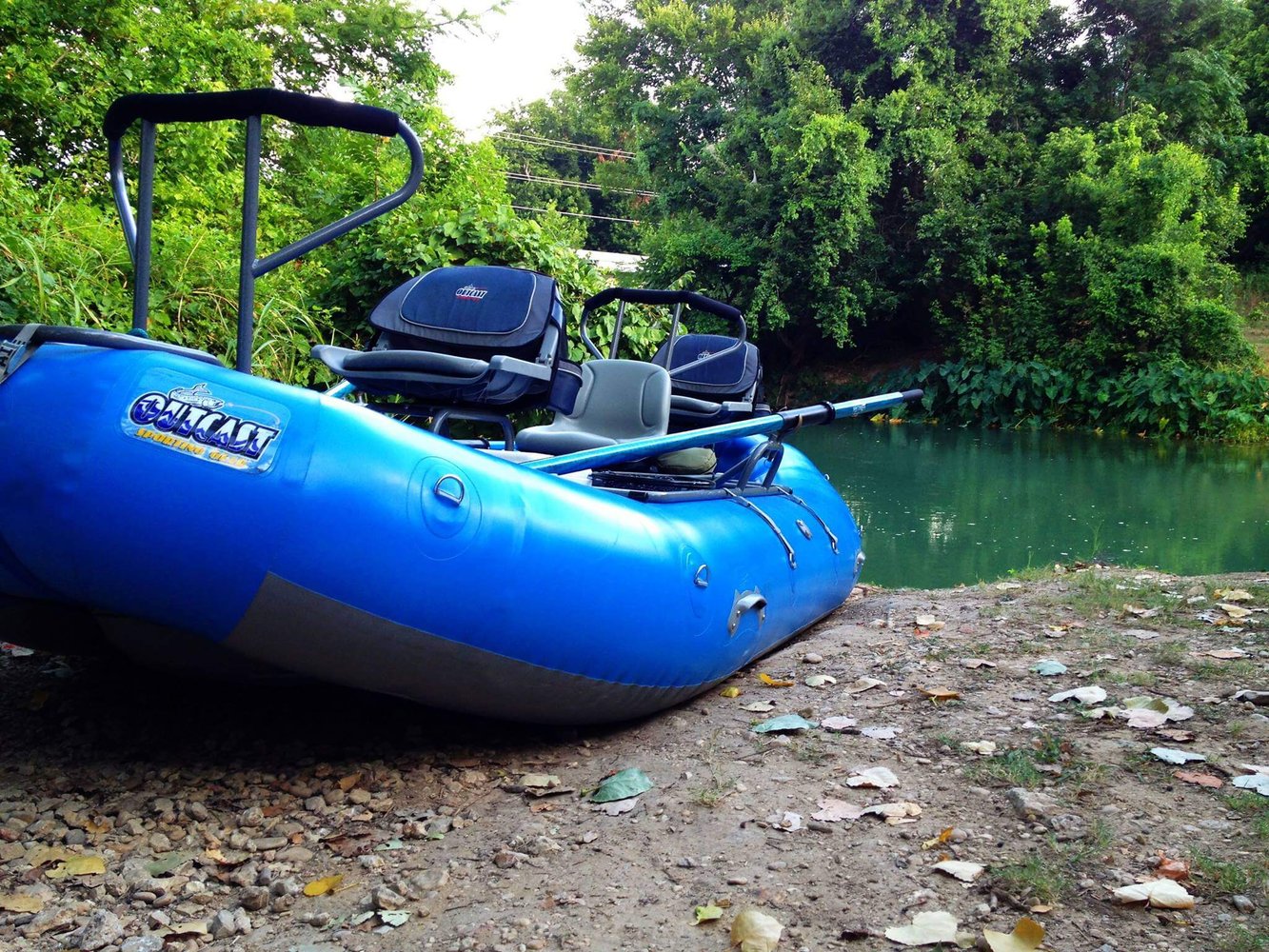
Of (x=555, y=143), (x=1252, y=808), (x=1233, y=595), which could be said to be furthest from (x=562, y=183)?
(x=1252, y=808)

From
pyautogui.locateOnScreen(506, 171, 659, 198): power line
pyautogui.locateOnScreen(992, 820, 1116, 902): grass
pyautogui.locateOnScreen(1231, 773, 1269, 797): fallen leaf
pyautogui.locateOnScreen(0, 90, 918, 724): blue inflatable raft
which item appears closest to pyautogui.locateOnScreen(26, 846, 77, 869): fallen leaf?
pyautogui.locateOnScreen(0, 90, 918, 724): blue inflatable raft

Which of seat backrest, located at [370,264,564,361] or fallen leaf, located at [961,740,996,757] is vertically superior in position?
seat backrest, located at [370,264,564,361]

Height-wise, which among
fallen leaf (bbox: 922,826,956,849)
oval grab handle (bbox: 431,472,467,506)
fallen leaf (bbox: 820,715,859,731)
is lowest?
fallen leaf (bbox: 820,715,859,731)

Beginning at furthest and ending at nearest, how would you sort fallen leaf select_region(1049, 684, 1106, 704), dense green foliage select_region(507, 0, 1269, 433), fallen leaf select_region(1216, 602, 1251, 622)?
dense green foliage select_region(507, 0, 1269, 433) < fallen leaf select_region(1216, 602, 1251, 622) < fallen leaf select_region(1049, 684, 1106, 704)

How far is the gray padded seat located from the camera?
3590 millimetres

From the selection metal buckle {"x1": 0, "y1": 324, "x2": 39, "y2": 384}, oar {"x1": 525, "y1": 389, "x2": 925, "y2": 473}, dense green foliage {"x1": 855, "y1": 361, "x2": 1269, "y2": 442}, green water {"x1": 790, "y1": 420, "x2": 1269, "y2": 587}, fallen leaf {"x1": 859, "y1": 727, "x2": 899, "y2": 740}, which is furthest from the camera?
dense green foliage {"x1": 855, "y1": 361, "x2": 1269, "y2": 442}

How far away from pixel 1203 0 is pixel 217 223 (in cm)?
1916

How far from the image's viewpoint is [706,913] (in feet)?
5.95

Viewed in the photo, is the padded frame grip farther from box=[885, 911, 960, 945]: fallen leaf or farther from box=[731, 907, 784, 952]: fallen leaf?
box=[885, 911, 960, 945]: fallen leaf

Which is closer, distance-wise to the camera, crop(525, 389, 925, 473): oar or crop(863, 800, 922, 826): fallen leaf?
crop(863, 800, 922, 826): fallen leaf

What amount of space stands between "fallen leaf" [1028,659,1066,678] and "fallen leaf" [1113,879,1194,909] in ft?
4.44

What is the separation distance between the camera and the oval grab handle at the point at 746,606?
3066mm

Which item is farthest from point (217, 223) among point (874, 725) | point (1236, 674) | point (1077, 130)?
point (1077, 130)

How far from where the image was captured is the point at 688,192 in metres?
20.9
